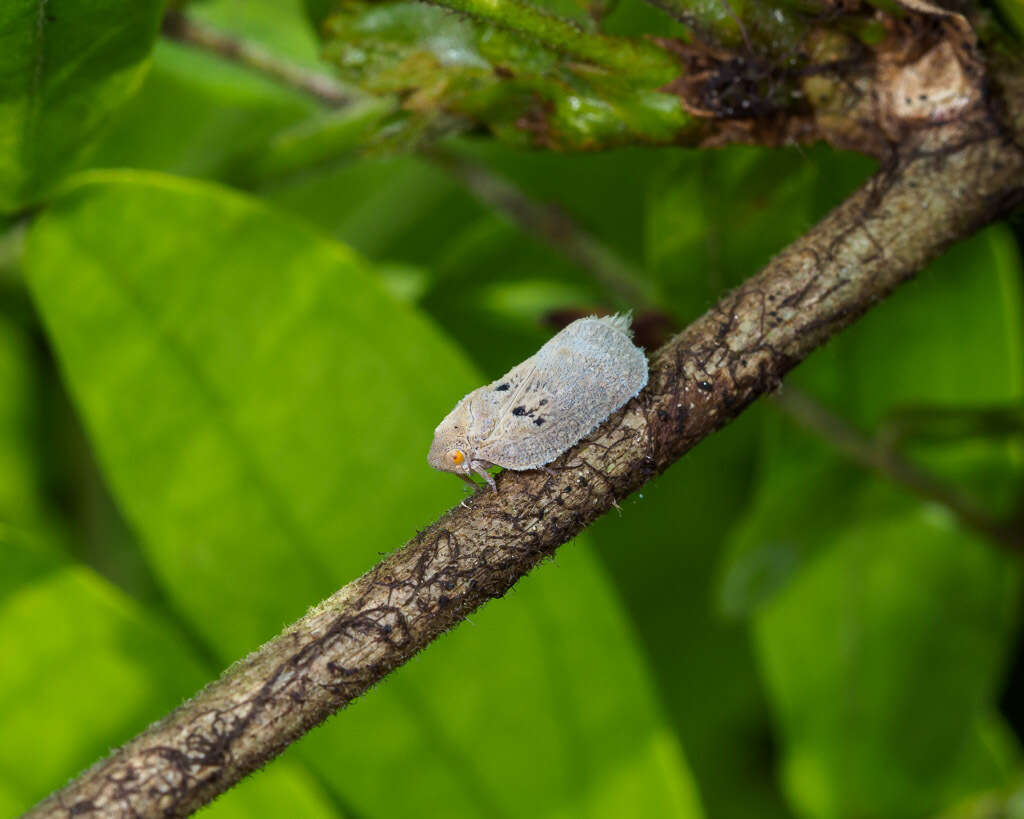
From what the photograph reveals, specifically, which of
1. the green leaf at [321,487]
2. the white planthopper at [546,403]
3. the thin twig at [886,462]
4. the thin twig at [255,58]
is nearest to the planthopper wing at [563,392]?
the white planthopper at [546,403]

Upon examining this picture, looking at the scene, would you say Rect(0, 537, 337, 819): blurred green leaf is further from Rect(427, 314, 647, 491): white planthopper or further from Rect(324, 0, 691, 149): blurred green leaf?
Rect(324, 0, 691, 149): blurred green leaf

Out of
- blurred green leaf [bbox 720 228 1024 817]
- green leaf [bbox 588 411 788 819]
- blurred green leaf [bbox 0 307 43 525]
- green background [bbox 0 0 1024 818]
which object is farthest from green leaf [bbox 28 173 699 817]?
blurred green leaf [bbox 0 307 43 525]

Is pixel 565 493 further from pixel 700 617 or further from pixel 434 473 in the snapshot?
pixel 700 617

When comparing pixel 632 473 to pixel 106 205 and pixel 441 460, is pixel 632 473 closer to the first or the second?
pixel 441 460

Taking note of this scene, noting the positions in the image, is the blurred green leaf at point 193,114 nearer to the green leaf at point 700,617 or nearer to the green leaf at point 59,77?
the green leaf at point 59,77

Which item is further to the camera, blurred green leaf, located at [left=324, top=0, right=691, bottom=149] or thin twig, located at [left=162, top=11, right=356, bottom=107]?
thin twig, located at [left=162, top=11, right=356, bottom=107]

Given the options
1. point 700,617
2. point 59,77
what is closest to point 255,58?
point 59,77
